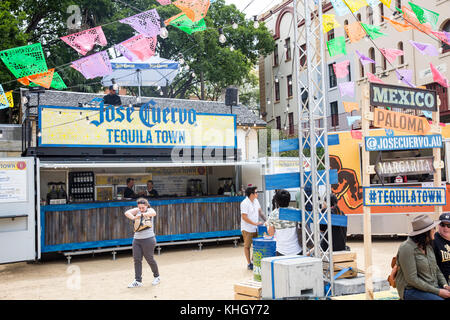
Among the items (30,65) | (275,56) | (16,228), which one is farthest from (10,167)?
(275,56)

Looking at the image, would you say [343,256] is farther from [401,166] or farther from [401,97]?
[401,97]

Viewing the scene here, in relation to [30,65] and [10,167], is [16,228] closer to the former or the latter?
[10,167]

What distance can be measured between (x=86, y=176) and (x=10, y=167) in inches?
165

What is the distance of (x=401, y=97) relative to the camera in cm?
618

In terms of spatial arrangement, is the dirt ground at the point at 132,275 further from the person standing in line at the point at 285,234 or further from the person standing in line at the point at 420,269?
the person standing in line at the point at 420,269

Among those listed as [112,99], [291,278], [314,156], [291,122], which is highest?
[291,122]

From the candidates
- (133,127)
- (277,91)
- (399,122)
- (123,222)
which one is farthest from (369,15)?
(399,122)

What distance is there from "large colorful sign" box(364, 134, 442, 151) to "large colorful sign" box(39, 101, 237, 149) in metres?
7.57

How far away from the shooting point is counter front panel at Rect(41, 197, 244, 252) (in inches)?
429

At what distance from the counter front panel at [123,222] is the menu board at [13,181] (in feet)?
2.84

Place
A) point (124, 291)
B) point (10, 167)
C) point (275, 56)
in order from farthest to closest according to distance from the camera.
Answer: point (275, 56) < point (10, 167) < point (124, 291)

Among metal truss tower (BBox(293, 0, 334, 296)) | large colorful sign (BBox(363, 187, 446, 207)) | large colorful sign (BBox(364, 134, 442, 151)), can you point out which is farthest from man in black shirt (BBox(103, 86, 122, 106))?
large colorful sign (BBox(363, 187, 446, 207))

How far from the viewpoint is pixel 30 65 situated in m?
8.41

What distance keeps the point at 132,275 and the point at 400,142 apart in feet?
19.6
